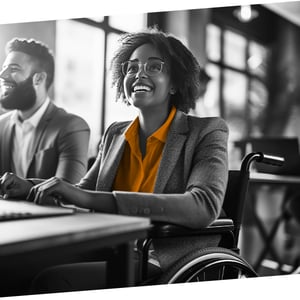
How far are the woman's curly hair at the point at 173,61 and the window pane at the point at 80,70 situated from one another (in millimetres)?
144

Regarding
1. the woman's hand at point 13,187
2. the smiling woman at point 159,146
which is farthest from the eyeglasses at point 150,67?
the woman's hand at point 13,187

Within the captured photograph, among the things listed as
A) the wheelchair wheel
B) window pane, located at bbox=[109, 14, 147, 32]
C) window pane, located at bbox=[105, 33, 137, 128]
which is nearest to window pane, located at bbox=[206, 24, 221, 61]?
window pane, located at bbox=[109, 14, 147, 32]

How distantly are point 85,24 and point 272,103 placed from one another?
1.69 meters

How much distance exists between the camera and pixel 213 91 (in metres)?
2.94

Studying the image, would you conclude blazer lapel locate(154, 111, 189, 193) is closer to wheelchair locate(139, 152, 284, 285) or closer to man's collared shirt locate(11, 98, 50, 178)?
wheelchair locate(139, 152, 284, 285)

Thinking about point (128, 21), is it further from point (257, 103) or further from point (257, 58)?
point (257, 103)

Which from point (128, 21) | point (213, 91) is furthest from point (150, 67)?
point (213, 91)

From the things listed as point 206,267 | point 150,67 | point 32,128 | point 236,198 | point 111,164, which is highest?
point 150,67

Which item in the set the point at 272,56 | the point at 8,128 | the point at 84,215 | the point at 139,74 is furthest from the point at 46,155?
the point at 272,56

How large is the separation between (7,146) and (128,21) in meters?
0.67

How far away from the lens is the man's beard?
1668 mm

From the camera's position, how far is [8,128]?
168cm

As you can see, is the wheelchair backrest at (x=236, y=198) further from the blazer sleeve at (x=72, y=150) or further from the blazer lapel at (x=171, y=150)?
the blazer sleeve at (x=72, y=150)

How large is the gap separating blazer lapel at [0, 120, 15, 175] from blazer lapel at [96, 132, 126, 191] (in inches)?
14.6
